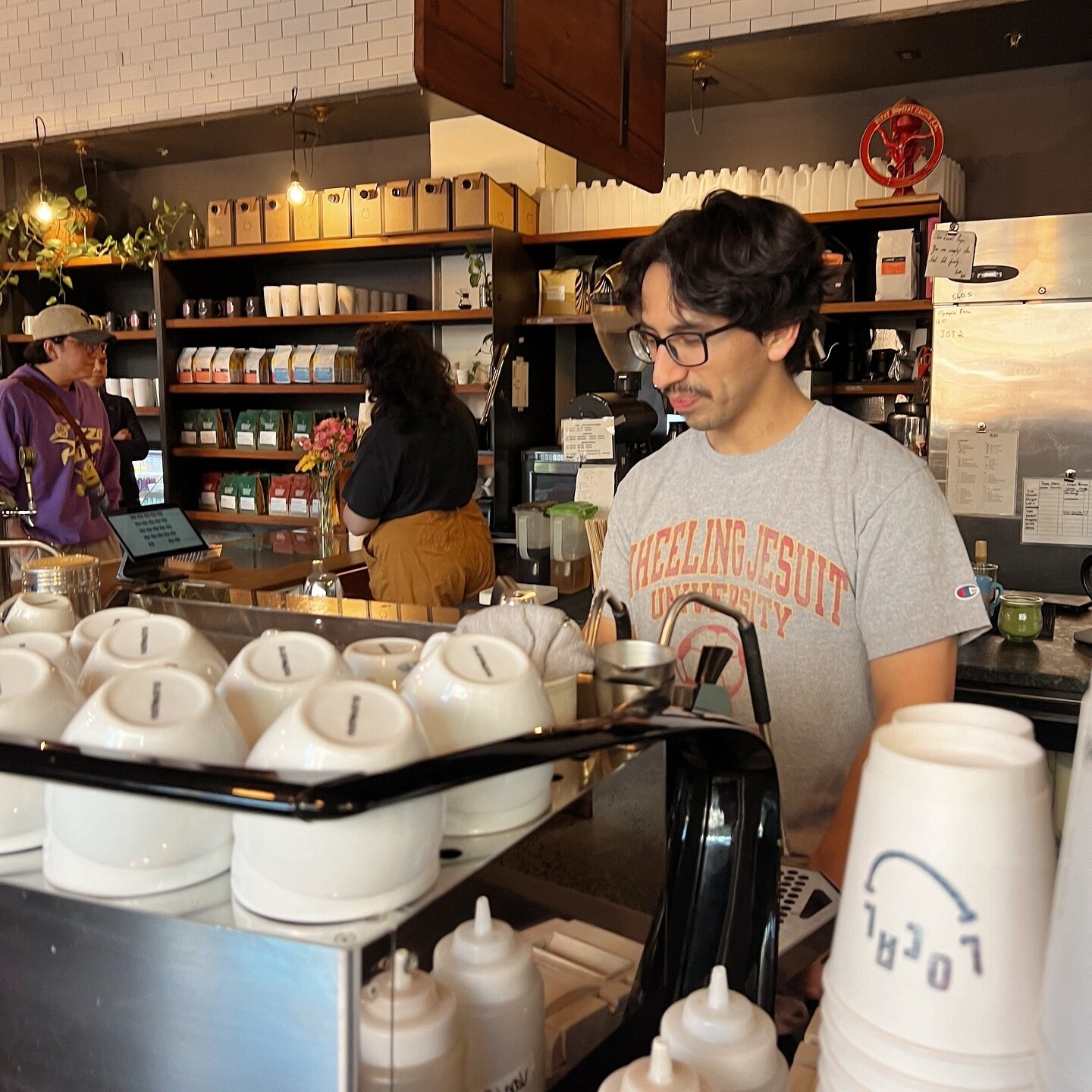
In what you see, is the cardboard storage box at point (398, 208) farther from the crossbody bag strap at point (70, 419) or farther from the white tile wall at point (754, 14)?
the crossbody bag strap at point (70, 419)

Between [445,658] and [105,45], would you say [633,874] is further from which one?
[105,45]

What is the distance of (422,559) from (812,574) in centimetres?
266

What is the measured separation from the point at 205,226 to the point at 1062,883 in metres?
7.20

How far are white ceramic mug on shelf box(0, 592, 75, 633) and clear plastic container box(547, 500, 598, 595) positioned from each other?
2.28 m

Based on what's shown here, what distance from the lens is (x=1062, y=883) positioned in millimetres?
490

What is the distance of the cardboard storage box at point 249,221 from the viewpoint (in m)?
5.96

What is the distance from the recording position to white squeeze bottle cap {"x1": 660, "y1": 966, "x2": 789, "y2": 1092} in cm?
→ 72

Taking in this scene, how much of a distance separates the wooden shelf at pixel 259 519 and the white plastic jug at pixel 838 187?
319 cm

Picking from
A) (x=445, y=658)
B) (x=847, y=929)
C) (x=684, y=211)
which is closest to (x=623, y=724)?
(x=445, y=658)

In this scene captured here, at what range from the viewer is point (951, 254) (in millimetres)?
3654

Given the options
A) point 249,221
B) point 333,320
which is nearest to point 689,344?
point 333,320

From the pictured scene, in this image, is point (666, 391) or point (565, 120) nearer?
Answer: point (666, 391)

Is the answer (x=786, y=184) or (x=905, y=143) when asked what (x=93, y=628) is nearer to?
(x=905, y=143)

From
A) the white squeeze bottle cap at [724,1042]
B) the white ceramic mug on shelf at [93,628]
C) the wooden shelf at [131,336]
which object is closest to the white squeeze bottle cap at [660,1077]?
the white squeeze bottle cap at [724,1042]
